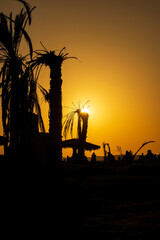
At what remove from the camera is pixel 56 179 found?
10875 millimetres

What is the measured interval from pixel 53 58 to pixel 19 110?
3653mm

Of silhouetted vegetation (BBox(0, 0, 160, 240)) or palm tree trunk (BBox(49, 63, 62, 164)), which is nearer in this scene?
silhouetted vegetation (BBox(0, 0, 160, 240))

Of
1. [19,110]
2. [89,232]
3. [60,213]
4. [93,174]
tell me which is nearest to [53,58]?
[19,110]

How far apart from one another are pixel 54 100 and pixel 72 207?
589 cm

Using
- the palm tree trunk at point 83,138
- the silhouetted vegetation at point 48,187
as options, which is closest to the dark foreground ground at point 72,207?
the silhouetted vegetation at point 48,187

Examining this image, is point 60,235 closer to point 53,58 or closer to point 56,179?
point 56,179

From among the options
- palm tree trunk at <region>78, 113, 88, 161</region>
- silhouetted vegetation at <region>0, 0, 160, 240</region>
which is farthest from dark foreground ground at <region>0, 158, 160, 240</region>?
palm tree trunk at <region>78, 113, 88, 161</region>

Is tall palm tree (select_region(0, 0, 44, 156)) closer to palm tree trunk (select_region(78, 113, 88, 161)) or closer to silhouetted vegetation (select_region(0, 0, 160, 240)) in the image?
silhouetted vegetation (select_region(0, 0, 160, 240))

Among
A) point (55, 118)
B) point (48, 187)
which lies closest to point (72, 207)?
point (48, 187)

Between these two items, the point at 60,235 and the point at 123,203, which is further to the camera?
the point at 123,203

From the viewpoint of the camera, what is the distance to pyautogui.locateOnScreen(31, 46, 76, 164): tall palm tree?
12.1 metres

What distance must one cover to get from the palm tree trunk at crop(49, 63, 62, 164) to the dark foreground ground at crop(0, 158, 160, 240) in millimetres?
528

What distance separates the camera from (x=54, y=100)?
12.3m

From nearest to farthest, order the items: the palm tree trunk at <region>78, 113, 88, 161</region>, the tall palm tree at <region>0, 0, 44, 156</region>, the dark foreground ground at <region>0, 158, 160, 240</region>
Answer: the dark foreground ground at <region>0, 158, 160, 240</region> < the tall palm tree at <region>0, 0, 44, 156</region> < the palm tree trunk at <region>78, 113, 88, 161</region>
